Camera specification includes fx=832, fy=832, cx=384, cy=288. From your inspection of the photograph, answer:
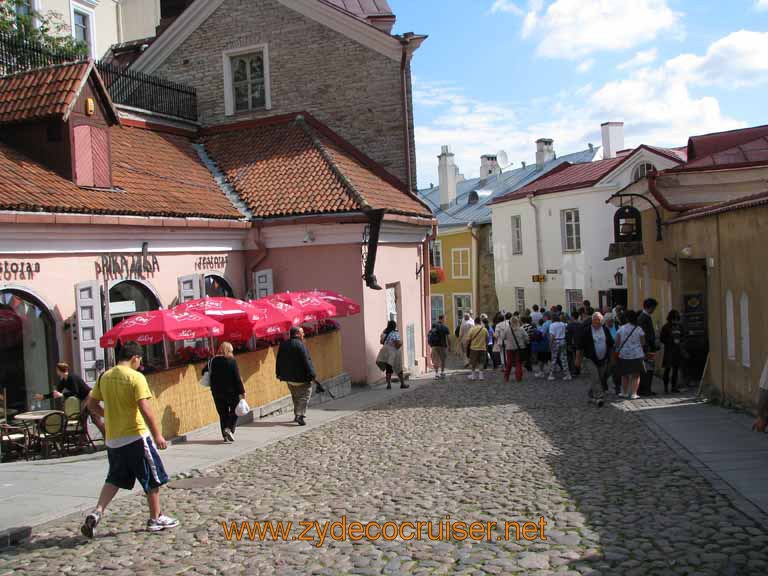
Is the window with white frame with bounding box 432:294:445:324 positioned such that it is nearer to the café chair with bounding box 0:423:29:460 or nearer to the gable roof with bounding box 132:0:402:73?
the gable roof with bounding box 132:0:402:73

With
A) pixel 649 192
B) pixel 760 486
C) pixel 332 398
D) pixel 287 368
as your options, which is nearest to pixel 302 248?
pixel 332 398

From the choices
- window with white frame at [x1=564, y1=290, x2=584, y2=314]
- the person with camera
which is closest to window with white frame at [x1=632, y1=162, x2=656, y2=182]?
window with white frame at [x1=564, y1=290, x2=584, y2=314]

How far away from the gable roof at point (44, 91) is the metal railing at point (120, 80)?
155 cm

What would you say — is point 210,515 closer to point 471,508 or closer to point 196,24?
point 471,508

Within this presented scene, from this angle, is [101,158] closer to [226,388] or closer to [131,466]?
[226,388]

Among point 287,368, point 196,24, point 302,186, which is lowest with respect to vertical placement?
point 287,368

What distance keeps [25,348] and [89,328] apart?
99 cm

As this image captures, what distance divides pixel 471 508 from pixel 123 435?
127 inches

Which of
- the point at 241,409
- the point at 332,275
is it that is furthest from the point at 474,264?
the point at 241,409

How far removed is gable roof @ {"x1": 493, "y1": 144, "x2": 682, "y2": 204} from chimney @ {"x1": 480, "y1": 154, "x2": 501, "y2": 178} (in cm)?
1194

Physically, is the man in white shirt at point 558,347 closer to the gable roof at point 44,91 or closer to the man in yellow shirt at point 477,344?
the man in yellow shirt at point 477,344

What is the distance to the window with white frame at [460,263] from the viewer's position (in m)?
43.1

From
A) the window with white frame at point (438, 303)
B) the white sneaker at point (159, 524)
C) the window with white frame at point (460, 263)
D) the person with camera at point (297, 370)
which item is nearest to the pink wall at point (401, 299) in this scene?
the person with camera at point (297, 370)

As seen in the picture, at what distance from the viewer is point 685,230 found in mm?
16062
